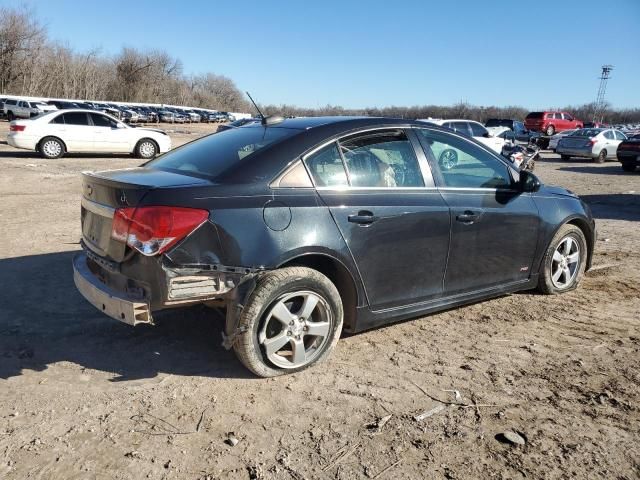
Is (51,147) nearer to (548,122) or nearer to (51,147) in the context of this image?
(51,147)

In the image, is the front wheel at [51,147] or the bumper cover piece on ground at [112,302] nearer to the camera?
the bumper cover piece on ground at [112,302]

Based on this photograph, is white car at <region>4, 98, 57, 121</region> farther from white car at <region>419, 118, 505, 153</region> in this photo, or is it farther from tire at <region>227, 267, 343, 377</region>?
tire at <region>227, 267, 343, 377</region>

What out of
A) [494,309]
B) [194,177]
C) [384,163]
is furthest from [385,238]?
[494,309]

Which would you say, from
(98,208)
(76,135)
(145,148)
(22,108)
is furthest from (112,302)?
(22,108)

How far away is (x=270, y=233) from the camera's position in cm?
325

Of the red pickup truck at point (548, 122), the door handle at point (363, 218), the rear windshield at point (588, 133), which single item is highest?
the red pickup truck at point (548, 122)

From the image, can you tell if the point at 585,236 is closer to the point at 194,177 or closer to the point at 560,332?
A: the point at 560,332

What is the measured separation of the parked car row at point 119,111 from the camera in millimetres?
41844

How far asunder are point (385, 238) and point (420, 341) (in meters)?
0.93

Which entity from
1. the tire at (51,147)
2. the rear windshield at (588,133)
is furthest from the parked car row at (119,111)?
the rear windshield at (588,133)

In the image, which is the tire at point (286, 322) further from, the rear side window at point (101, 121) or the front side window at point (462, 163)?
the rear side window at point (101, 121)

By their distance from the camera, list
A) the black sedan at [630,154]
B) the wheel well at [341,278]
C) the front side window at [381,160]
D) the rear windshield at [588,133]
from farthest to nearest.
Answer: the rear windshield at [588,133]
the black sedan at [630,154]
the front side window at [381,160]
the wheel well at [341,278]

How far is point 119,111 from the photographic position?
54.8 meters

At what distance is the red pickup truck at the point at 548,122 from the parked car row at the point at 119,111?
1216 inches
